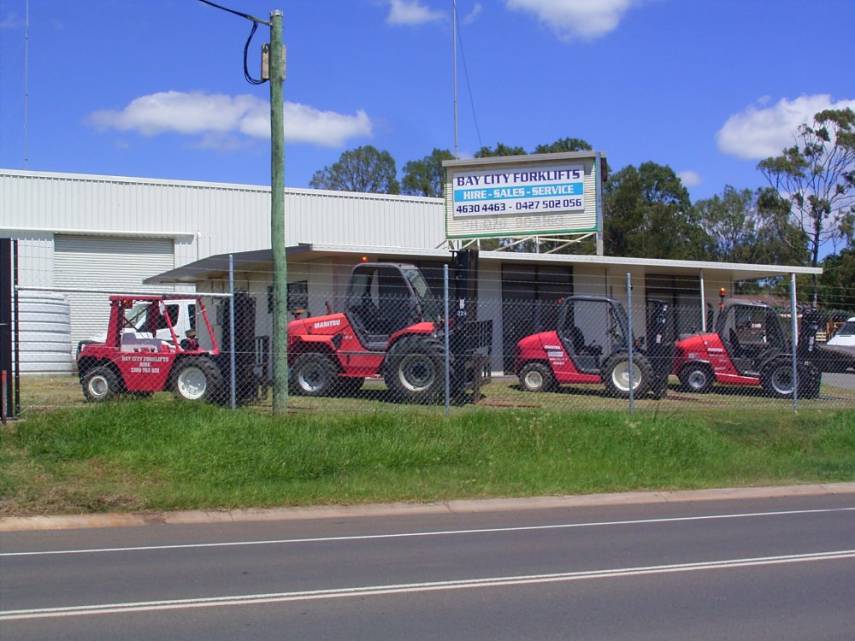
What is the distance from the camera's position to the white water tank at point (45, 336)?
23266mm

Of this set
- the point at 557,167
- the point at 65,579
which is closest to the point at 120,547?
the point at 65,579

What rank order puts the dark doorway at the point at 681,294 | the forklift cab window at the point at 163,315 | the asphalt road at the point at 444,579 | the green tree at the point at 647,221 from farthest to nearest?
the green tree at the point at 647,221
the dark doorway at the point at 681,294
the forklift cab window at the point at 163,315
the asphalt road at the point at 444,579

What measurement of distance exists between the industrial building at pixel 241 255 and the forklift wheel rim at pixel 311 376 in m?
4.08

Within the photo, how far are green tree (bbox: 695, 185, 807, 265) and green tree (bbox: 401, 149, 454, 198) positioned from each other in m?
19.7

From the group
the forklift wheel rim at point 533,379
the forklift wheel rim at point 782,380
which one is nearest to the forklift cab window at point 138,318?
the forklift wheel rim at point 533,379

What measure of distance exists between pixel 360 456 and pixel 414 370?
5066 millimetres

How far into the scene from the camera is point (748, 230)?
60031mm

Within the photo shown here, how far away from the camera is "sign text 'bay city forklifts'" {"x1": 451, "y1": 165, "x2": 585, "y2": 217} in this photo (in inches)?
987

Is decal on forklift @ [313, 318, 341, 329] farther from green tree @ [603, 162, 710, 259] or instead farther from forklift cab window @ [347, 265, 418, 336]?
green tree @ [603, 162, 710, 259]

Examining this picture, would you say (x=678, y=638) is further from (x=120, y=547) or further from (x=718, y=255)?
(x=718, y=255)

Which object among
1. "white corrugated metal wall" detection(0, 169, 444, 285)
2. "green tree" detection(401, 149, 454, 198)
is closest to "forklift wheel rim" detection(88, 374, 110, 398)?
"white corrugated metal wall" detection(0, 169, 444, 285)

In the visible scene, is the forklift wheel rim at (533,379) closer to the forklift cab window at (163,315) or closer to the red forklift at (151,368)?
the red forklift at (151,368)

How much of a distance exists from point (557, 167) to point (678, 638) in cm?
2049

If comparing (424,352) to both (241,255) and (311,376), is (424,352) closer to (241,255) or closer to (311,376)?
(311,376)
